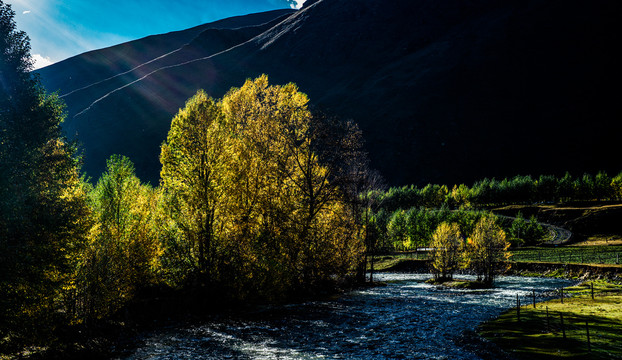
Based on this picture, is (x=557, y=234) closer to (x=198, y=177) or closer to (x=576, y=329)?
(x=576, y=329)

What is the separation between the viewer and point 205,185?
3331 centimetres

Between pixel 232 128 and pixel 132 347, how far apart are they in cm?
2501

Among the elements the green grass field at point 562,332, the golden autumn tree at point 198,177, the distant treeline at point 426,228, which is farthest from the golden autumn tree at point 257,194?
the distant treeline at point 426,228

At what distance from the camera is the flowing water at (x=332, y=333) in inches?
850

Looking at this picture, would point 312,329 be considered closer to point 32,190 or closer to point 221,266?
point 221,266

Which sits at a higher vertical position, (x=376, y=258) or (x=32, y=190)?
(x=32, y=190)

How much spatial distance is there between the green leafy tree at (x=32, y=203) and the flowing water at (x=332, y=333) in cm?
632

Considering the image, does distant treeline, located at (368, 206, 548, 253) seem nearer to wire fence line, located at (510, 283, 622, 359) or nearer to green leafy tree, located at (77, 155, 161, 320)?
wire fence line, located at (510, 283, 622, 359)

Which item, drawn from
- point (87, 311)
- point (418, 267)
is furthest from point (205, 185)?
point (418, 267)

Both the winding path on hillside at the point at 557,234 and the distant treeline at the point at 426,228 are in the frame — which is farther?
the distant treeline at the point at 426,228

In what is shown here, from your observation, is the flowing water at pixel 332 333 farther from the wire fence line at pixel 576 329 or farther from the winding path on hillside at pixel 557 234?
the winding path on hillside at pixel 557 234

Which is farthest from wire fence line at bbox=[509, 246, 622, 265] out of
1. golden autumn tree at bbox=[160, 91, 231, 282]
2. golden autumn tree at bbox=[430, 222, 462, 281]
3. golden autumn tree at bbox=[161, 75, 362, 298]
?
golden autumn tree at bbox=[160, 91, 231, 282]

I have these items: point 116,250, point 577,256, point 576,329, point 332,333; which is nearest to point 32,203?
point 116,250

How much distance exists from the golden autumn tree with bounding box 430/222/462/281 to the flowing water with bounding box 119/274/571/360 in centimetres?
2382
